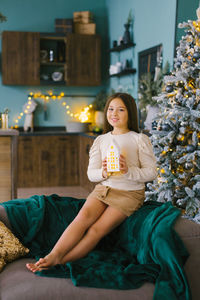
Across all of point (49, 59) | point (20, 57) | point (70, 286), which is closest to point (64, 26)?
point (49, 59)

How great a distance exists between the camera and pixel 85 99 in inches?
269

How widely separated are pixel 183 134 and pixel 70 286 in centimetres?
179

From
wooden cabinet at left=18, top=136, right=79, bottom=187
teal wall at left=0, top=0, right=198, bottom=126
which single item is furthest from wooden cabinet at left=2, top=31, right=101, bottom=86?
wooden cabinet at left=18, top=136, right=79, bottom=187

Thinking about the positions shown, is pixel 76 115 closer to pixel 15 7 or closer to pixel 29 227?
pixel 15 7

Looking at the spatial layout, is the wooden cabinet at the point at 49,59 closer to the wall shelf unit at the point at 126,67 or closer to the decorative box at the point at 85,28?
the decorative box at the point at 85,28

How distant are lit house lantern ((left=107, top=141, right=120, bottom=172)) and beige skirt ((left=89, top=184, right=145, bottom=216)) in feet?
0.49

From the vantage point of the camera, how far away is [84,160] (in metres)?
5.88

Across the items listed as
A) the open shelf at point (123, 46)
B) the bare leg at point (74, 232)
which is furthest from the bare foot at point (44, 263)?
the open shelf at point (123, 46)

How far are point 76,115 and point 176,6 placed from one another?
3070mm

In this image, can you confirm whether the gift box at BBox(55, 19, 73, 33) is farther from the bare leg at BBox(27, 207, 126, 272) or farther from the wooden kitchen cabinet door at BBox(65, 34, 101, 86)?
the bare leg at BBox(27, 207, 126, 272)

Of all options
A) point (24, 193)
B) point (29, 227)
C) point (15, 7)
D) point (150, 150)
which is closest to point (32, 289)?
point (29, 227)

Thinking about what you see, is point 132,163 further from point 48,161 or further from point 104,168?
point 48,161

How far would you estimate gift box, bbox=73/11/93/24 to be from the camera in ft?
21.0

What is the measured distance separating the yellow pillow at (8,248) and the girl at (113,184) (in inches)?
7.9
